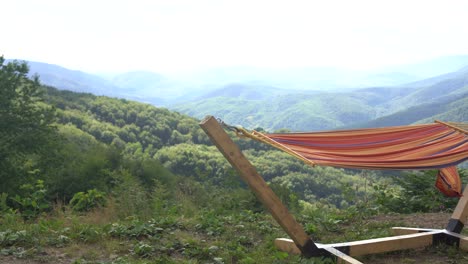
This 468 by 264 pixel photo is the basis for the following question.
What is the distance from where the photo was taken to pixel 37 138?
19469 millimetres

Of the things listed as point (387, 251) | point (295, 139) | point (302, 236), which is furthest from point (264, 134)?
point (387, 251)

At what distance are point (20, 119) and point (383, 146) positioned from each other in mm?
20329

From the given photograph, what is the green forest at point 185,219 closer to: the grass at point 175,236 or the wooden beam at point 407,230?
the grass at point 175,236

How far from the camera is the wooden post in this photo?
296cm

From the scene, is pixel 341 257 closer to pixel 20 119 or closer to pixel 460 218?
pixel 460 218

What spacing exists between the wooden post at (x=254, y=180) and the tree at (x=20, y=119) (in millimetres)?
16045

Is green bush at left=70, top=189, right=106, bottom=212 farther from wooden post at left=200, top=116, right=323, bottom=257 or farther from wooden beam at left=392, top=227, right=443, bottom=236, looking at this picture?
wooden beam at left=392, top=227, right=443, bottom=236

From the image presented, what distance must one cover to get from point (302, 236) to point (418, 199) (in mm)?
3858

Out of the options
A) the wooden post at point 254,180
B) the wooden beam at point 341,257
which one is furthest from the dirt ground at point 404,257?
the wooden post at point 254,180

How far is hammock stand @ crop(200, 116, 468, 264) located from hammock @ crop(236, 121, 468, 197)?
26 centimetres

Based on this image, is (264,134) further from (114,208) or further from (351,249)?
(114,208)

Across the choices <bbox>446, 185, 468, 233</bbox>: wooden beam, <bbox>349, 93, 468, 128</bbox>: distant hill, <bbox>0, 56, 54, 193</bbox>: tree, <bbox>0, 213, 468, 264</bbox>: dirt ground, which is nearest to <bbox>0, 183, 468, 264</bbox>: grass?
<bbox>0, 213, 468, 264</bbox>: dirt ground

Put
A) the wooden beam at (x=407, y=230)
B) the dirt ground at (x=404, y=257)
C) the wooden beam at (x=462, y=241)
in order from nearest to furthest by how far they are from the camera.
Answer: the dirt ground at (x=404, y=257) → the wooden beam at (x=462, y=241) → the wooden beam at (x=407, y=230)

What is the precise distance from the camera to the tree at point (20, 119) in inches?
683
